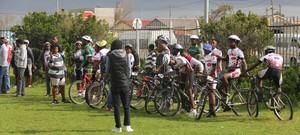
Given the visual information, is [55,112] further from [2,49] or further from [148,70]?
[2,49]

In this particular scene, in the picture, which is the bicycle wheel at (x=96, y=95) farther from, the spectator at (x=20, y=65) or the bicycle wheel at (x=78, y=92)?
the spectator at (x=20, y=65)

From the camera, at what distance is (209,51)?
13602 millimetres

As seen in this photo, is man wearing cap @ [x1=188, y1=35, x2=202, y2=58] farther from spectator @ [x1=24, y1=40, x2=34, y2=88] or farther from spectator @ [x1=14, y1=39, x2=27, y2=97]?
spectator @ [x1=24, y1=40, x2=34, y2=88]

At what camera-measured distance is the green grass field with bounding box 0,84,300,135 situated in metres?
10.7

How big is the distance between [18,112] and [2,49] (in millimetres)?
5124

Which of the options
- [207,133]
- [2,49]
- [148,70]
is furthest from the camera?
[2,49]

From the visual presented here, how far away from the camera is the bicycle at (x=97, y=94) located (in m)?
14.1

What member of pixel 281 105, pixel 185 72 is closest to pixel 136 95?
pixel 185 72

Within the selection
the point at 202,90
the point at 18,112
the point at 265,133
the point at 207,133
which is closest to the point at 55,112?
the point at 18,112

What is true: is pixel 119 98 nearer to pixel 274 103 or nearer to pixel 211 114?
pixel 211 114

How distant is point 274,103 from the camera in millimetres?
12125

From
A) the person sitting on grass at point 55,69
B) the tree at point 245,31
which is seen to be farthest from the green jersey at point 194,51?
the person sitting on grass at point 55,69

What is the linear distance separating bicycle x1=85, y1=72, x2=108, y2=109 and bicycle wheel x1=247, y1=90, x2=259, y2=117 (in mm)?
3840

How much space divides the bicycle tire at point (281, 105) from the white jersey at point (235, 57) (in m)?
1.26
